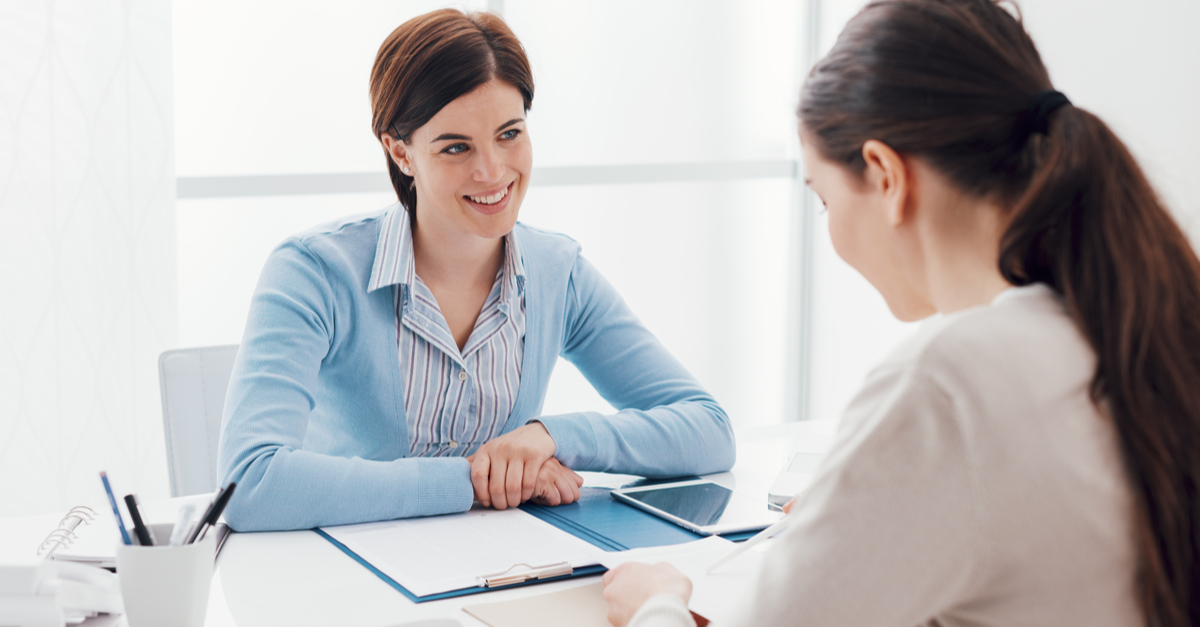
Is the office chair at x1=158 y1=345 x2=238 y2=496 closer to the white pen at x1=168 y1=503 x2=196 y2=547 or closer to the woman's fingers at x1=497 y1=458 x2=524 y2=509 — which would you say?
the woman's fingers at x1=497 y1=458 x2=524 y2=509

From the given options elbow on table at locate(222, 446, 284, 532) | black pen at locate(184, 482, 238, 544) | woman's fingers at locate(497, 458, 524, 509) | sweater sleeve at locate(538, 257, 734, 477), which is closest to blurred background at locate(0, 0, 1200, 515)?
sweater sleeve at locate(538, 257, 734, 477)

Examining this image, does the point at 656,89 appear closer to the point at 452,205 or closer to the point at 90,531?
the point at 452,205

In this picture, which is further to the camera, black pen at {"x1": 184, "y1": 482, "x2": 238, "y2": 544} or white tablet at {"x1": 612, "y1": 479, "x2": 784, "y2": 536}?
white tablet at {"x1": 612, "y1": 479, "x2": 784, "y2": 536}

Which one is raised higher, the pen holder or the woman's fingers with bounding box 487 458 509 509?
the pen holder

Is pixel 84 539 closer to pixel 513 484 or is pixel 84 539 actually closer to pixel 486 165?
pixel 513 484

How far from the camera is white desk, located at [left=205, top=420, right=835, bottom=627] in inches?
38.0

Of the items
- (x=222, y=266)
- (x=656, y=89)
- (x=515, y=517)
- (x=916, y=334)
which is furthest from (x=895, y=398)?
(x=656, y=89)

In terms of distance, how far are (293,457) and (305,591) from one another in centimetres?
25

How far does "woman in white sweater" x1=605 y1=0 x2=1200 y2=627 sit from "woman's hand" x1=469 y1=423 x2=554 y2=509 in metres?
0.64

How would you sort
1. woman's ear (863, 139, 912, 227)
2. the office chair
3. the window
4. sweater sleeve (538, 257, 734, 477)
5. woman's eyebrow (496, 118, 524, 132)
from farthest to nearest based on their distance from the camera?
the window < the office chair < woman's eyebrow (496, 118, 524, 132) < sweater sleeve (538, 257, 734, 477) < woman's ear (863, 139, 912, 227)

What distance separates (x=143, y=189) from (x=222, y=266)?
348mm

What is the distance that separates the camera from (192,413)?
1.72 m

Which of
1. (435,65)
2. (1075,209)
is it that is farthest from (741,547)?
(435,65)

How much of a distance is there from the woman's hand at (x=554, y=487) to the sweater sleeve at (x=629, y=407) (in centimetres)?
5
